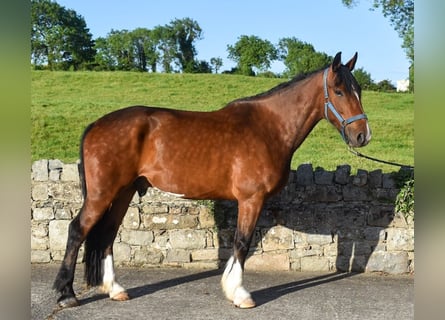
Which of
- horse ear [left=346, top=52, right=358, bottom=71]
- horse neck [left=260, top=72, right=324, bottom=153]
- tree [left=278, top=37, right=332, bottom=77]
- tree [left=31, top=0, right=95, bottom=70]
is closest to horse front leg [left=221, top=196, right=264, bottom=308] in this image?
horse neck [left=260, top=72, right=324, bottom=153]

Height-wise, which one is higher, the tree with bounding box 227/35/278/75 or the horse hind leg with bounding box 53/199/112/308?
the tree with bounding box 227/35/278/75

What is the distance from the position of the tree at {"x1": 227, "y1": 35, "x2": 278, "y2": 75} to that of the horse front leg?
22.0 meters

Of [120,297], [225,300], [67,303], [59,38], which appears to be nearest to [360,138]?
[225,300]

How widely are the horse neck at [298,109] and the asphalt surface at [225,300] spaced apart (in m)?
1.44

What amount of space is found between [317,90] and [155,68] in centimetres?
2489

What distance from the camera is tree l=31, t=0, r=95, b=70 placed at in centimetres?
2208

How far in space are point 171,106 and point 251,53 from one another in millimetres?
16311

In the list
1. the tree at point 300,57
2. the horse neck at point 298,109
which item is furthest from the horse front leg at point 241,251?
the tree at point 300,57

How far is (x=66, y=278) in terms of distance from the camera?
416 centimetres

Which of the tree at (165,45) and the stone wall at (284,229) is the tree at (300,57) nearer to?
the tree at (165,45)

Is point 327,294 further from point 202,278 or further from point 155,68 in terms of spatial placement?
point 155,68

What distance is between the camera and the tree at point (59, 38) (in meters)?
22.1

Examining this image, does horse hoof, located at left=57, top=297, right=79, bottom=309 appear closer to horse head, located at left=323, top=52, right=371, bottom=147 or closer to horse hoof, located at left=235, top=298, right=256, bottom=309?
horse hoof, located at left=235, top=298, right=256, bottom=309
